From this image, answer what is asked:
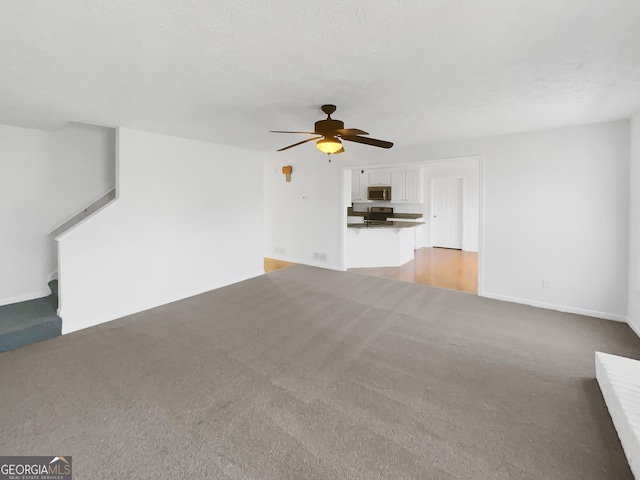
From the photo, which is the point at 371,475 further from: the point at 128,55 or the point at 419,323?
the point at 128,55

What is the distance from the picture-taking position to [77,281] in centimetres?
330

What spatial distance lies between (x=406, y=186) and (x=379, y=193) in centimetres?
77

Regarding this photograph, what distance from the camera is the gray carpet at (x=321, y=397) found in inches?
62.4

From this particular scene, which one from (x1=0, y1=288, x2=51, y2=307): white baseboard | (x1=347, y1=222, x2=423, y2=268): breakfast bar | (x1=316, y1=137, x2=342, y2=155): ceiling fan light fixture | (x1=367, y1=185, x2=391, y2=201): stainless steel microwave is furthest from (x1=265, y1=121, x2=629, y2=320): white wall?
(x1=0, y1=288, x2=51, y2=307): white baseboard

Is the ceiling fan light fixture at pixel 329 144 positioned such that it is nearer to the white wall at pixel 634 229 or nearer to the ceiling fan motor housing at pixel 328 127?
the ceiling fan motor housing at pixel 328 127

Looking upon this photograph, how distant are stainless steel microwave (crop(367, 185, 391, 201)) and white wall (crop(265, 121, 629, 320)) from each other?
3623mm

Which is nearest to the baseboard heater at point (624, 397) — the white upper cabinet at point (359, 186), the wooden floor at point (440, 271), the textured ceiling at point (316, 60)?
the textured ceiling at point (316, 60)

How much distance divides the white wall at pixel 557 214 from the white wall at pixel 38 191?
16.3ft

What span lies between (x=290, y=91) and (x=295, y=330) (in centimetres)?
238

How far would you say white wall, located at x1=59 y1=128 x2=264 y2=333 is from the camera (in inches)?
133

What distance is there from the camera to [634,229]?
3.19m

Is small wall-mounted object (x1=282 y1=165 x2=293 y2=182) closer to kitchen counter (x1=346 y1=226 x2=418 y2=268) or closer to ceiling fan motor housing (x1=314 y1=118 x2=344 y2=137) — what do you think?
kitchen counter (x1=346 y1=226 x2=418 y2=268)

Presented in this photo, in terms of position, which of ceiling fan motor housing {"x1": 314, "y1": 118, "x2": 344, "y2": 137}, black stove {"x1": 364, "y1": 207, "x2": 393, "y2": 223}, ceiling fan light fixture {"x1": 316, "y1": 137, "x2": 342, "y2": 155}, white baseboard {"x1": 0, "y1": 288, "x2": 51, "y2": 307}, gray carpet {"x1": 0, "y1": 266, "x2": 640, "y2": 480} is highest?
ceiling fan motor housing {"x1": 314, "y1": 118, "x2": 344, "y2": 137}

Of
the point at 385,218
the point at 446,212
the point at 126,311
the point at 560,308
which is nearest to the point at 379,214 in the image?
the point at 385,218
